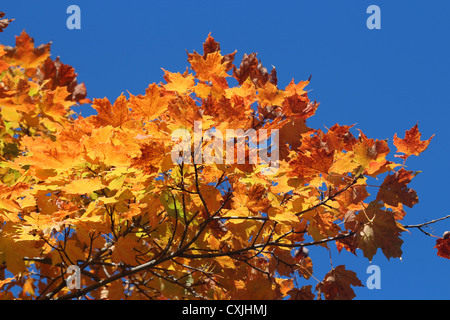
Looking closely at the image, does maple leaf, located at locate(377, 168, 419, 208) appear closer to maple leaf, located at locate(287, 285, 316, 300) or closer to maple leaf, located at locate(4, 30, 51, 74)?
maple leaf, located at locate(287, 285, 316, 300)

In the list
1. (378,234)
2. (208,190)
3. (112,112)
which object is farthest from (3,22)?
(378,234)

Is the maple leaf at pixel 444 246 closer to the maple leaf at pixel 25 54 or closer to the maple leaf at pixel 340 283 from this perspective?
the maple leaf at pixel 340 283

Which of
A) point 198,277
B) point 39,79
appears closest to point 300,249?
point 198,277

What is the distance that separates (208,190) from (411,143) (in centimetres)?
125

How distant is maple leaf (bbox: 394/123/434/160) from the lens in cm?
247

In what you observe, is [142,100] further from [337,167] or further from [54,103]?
[54,103]

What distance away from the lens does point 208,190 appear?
2.54 metres

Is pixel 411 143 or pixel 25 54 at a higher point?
pixel 25 54

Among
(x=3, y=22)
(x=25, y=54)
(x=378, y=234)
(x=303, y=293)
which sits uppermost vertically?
(x=25, y=54)

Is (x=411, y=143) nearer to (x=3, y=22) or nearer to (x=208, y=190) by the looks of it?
(x=208, y=190)

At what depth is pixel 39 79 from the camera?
16.7 feet

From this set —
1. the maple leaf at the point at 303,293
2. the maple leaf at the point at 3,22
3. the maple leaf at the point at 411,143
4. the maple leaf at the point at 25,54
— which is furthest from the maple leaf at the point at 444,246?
the maple leaf at the point at 25,54

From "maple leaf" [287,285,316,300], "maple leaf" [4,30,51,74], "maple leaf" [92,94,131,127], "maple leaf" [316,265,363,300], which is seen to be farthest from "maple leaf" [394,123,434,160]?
"maple leaf" [4,30,51,74]
